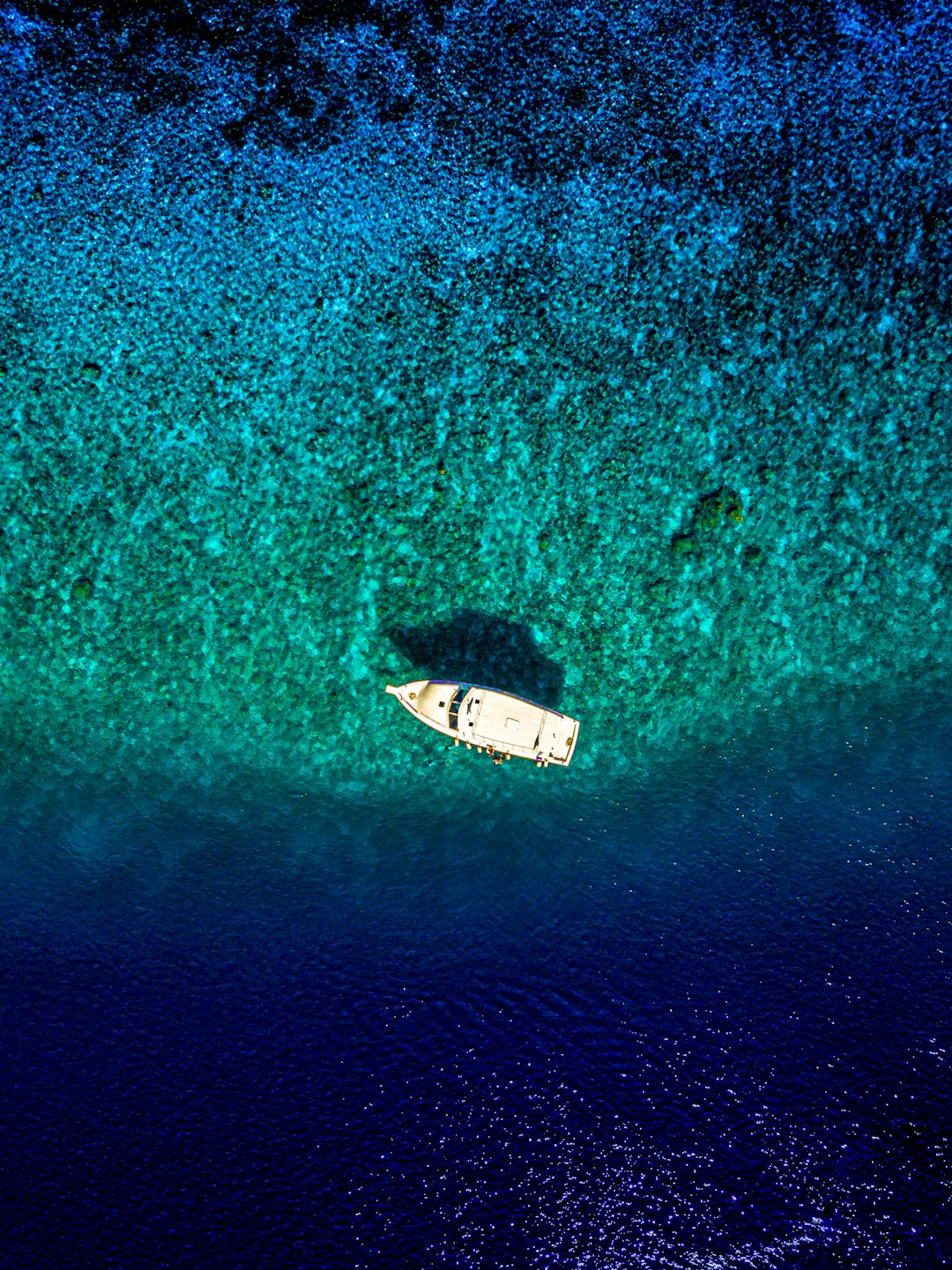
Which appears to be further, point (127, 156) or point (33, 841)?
point (33, 841)

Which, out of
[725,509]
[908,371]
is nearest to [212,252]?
[725,509]

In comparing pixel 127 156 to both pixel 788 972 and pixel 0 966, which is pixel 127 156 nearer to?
pixel 0 966

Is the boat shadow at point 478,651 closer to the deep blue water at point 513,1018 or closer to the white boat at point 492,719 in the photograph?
the white boat at point 492,719

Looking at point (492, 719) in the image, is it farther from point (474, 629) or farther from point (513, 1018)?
point (513, 1018)

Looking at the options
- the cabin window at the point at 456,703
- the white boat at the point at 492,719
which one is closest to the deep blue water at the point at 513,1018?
the white boat at the point at 492,719

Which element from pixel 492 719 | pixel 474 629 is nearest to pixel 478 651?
pixel 474 629
